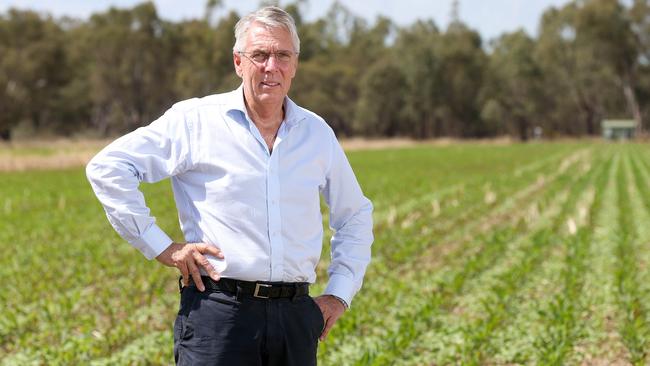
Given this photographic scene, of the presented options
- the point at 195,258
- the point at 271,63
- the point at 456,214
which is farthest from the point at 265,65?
the point at 456,214

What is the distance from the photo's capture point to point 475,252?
504 inches

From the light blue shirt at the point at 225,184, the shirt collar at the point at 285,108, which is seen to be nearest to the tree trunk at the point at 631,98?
the shirt collar at the point at 285,108

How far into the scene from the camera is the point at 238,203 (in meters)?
Answer: 2.97

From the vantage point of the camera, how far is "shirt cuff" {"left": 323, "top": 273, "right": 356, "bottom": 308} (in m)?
3.33

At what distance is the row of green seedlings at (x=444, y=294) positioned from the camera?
22.3 ft

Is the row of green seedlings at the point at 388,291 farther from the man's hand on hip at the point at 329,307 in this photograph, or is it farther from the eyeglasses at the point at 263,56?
the eyeglasses at the point at 263,56

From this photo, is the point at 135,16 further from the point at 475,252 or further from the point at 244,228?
the point at 244,228

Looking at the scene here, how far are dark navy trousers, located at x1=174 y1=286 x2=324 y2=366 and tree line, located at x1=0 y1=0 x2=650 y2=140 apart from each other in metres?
63.3

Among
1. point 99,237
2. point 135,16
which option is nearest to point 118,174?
point 99,237

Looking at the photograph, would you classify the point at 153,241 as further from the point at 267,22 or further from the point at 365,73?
the point at 365,73

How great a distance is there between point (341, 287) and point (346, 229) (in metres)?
0.26

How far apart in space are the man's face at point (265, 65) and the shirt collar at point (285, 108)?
1.7 inches

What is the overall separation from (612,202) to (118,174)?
778 inches

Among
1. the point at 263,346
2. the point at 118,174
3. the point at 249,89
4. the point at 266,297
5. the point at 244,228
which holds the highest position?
the point at 249,89
